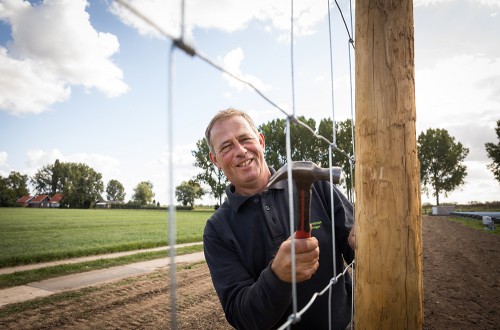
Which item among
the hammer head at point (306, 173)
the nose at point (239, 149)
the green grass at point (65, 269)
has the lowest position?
the green grass at point (65, 269)

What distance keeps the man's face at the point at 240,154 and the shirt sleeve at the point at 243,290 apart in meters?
0.42

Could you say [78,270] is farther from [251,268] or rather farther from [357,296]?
[357,296]

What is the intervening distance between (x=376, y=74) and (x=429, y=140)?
180 feet

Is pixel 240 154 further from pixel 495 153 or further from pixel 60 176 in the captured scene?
pixel 60 176

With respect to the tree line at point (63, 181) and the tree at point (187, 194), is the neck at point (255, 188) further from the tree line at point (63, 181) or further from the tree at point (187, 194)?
the tree line at point (63, 181)

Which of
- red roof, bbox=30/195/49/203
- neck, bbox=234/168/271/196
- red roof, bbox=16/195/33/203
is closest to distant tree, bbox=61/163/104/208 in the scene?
red roof, bbox=30/195/49/203

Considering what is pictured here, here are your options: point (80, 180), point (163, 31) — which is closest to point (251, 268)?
point (163, 31)

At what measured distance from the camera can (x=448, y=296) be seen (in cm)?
495

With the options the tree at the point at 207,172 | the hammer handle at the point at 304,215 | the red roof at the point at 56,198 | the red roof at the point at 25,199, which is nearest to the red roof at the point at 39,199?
the red roof at the point at 25,199

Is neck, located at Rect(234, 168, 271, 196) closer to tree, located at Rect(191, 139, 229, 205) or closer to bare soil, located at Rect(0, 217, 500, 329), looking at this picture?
bare soil, located at Rect(0, 217, 500, 329)

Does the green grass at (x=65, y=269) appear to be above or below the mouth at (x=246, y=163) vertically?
below

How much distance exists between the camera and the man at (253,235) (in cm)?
164

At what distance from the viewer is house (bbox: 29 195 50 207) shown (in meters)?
92.8

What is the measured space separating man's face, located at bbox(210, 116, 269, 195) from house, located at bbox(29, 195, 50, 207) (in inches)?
4510
